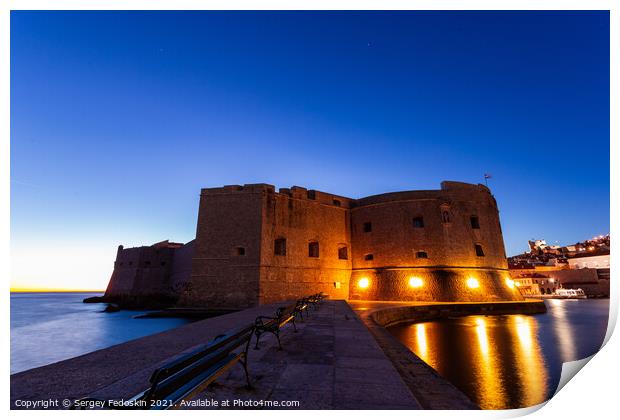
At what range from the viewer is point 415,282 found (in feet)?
60.7

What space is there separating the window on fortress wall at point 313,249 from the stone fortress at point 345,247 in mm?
68

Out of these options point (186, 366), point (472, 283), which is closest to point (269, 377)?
point (186, 366)

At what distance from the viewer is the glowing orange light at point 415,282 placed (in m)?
18.4

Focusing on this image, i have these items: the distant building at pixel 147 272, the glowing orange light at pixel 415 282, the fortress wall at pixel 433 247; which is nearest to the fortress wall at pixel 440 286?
the fortress wall at pixel 433 247

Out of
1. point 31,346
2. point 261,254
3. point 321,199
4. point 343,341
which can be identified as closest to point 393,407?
point 343,341

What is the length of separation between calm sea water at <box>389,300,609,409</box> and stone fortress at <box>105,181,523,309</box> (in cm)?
582

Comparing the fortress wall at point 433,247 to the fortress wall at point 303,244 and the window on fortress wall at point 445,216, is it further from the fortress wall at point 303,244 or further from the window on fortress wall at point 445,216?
the fortress wall at point 303,244

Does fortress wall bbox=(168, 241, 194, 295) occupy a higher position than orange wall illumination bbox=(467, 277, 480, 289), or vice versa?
fortress wall bbox=(168, 241, 194, 295)

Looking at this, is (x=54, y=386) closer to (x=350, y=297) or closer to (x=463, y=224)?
(x=350, y=297)

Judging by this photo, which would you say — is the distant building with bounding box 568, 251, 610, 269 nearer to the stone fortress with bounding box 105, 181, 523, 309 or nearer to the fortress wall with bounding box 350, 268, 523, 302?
the stone fortress with bounding box 105, 181, 523, 309

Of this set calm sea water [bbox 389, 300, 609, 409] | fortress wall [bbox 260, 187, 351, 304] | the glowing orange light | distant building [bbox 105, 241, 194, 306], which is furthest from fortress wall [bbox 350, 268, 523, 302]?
distant building [bbox 105, 241, 194, 306]

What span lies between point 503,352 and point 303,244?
12932 mm

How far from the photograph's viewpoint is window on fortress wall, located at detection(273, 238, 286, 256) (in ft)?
60.3
